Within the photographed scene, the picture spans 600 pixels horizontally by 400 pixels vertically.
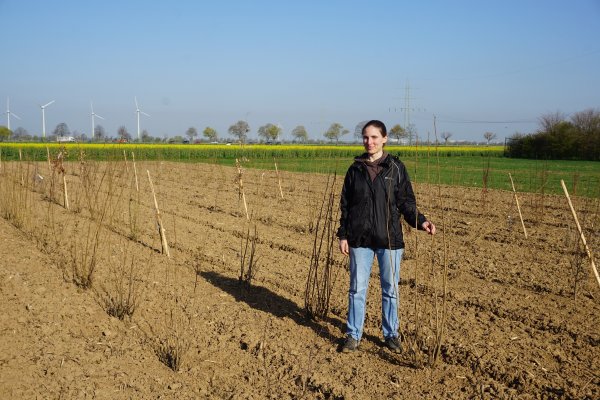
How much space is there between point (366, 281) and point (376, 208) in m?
0.49

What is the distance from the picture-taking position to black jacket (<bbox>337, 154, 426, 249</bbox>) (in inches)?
134

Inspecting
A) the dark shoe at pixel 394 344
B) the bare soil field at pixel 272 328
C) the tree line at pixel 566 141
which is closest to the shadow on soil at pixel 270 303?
the bare soil field at pixel 272 328

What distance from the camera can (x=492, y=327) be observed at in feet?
13.6

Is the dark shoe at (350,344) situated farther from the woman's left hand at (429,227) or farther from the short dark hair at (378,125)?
the short dark hair at (378,125)

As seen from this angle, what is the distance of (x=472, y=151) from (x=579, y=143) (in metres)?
11.2

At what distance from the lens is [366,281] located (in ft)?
11.5

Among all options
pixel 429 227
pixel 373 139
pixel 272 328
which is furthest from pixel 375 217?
pixel 272 328

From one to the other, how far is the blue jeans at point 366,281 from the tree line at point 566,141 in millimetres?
36722

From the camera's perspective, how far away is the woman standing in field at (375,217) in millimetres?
3414

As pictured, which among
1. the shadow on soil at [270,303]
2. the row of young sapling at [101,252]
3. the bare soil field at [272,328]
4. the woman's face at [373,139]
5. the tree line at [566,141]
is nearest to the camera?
the bare soil field at [272,328]

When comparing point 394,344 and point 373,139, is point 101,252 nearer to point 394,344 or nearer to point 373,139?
point 394,344

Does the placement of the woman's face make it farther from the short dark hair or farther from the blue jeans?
the blue jeans

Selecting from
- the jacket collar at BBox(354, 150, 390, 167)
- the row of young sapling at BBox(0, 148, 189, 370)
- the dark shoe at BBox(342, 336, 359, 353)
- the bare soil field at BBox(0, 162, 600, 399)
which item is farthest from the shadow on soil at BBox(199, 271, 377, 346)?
the jacket collar at BBox(354, 150, 390, 167)

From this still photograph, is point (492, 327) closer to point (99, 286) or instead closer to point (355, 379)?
point (355, 379)
